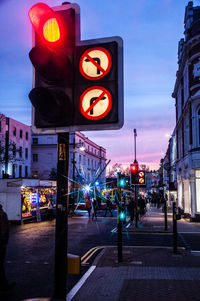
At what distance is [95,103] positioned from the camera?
130 inches

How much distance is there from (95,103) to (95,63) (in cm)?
45

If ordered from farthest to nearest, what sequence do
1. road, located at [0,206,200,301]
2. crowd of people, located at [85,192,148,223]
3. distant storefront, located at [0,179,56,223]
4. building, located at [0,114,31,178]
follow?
building, located at [0,114,31,178] → crowd of people, located at [85,192,148,223] → distant storefront, located at [0,179,56,223] → road, located at [0,206,200,301]

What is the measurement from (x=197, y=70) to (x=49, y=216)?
1636 cm

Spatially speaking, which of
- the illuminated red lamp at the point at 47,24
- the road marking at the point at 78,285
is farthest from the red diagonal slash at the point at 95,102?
the road marking at the point at 78,285

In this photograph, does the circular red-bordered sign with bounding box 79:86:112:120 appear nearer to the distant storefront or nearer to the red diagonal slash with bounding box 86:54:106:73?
the red diagonal slash with bounding box 86:54:106:73

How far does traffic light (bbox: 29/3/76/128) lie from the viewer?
3.29 meters

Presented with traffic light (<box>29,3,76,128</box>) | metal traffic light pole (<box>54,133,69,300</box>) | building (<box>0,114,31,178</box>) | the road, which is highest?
building (<box>0,114,31,178</box>)

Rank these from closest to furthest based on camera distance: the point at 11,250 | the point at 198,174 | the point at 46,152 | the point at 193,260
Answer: the point at 193,260
the point at 11,250
the point at 198,174
the point at 46,152

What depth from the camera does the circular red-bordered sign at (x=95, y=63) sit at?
132 inches

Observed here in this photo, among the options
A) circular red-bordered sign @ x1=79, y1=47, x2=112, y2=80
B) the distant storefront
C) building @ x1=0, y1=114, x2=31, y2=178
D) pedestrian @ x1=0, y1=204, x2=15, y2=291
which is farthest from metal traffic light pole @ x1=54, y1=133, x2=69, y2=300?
building @ x1=0, y1=114, x2=31, y2=178

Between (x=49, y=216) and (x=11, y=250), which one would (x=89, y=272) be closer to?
(x=11, y=250)

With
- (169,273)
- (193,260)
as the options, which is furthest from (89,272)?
(193,260)

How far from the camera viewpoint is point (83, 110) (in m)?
3.36

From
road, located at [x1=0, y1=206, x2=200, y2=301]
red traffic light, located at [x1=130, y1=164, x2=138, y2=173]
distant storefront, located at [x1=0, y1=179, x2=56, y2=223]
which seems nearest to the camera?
road, located at [x1=0, y1=206, x2=200, y2=301]
